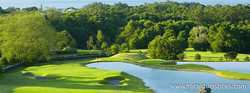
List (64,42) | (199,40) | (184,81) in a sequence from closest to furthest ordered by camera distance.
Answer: (184,81) < (64,42) < (199,40)

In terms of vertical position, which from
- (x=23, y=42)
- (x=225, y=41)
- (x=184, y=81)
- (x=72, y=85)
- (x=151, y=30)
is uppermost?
(x=151, y=30)

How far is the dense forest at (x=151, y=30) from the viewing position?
7814 centimetres

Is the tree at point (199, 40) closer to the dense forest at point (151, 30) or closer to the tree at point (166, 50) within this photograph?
the dense forest at point (151, 30)

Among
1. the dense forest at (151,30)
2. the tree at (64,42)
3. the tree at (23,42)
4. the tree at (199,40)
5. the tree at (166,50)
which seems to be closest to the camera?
the tree at (23,42)

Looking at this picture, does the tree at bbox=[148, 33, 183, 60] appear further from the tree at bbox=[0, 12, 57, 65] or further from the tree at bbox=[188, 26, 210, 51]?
the tree at bbox=[188, 26, 210, 51]

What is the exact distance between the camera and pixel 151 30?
9681 cm

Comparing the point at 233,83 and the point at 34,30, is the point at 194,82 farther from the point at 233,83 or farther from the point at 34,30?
the point at 34,30

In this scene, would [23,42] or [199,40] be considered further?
[199,40]

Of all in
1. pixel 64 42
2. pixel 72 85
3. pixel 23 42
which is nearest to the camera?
pixel 72 85

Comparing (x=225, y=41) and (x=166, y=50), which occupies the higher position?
(x=225, y=41)

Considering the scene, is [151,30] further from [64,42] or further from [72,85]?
[72,85]

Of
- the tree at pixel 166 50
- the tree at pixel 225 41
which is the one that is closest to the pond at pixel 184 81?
the tree at pixel 166 50

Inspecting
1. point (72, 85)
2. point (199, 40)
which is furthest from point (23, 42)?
point (199, 40)

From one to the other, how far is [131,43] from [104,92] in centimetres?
6941
